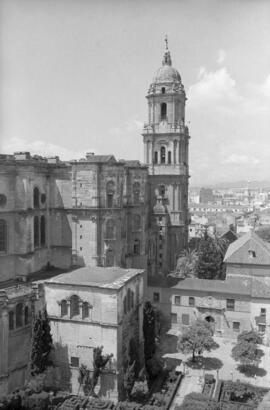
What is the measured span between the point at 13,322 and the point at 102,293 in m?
7.54

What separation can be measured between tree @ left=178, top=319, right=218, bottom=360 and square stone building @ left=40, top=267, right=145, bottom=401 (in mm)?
4952

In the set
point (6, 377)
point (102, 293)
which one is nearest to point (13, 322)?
point (6, 377)

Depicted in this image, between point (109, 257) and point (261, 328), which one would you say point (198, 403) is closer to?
point (261, 328)

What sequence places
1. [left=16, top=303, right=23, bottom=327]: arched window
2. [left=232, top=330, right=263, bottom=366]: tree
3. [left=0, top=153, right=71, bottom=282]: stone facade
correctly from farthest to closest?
[left=0, top=153, right=71, bottom=282]: stone facade → [left=232, top=330, right=263, bottom=366]: tree → [left=16, top=303, right=23, bottom=327]: arched window

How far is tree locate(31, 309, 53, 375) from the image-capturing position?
3312cm

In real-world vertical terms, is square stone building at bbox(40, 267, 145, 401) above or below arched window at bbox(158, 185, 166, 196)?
below

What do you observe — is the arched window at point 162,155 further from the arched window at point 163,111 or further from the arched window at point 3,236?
the arched window at point 3,236

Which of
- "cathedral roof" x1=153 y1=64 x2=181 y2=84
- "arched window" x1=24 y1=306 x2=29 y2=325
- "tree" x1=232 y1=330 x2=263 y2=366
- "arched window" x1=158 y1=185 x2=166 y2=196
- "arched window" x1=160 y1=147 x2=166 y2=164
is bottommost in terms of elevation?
"tree" x1=232 y1=330 x2=263 y2=366

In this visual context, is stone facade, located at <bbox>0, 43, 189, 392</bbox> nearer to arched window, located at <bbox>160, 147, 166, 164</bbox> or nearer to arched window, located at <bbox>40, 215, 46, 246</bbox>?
arched window, located at <bbox>40, 215, 46, 246</bbox>

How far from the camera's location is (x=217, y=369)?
38812 mm

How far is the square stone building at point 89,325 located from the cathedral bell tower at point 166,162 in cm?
2627

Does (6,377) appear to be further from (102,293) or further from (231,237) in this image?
(231,237)

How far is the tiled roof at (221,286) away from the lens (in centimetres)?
4634

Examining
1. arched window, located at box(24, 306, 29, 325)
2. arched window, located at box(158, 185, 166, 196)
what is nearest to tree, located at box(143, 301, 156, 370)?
arched window, located at box(24, 306, 29, 325)
